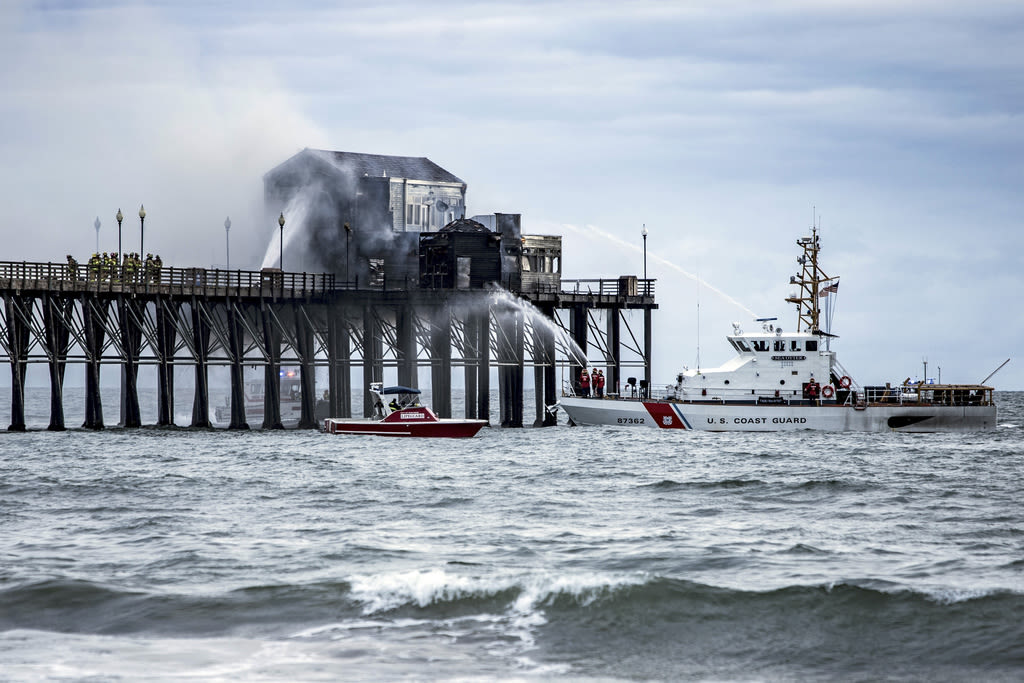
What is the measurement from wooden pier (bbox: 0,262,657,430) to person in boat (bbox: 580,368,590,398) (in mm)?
2046

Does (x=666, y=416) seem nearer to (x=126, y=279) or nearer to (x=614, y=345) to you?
(x=614, y=345)

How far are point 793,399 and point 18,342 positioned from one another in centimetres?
4161

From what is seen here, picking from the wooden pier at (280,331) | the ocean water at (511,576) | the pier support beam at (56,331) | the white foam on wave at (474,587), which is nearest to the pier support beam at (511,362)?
the wooden pier at (280,331)

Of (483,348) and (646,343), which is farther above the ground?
(646,343)

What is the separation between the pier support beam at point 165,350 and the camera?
71.2 metres

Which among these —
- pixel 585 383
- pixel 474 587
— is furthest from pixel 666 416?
pixel 474 587

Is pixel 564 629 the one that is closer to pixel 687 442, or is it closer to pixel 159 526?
pixel 159 526

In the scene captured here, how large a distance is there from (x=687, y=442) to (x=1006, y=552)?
35491 mm

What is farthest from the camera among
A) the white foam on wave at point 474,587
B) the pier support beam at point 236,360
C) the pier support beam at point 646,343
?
the pier support beam at point 646,343

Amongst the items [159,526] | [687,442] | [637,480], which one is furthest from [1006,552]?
[687,442]

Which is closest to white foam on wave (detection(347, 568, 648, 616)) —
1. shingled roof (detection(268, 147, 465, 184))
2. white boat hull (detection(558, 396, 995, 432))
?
white boat hull (detection(558, 396, 995, 432))

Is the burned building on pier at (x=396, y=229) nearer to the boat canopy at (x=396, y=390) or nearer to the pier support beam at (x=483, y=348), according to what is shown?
the pier support beam at (x=483, y=348)

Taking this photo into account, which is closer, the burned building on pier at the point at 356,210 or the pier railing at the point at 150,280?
the pier railing at the point at 150,280

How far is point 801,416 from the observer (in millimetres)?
71000
